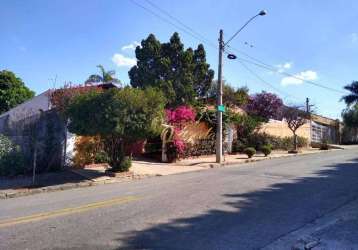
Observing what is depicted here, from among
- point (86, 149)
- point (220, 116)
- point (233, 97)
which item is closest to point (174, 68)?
point (233, 97)

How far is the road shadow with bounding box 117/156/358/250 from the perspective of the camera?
6543 mm

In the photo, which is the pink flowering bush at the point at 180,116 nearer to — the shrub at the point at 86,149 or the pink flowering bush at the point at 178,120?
the pink flowering bush at the point at 178,120

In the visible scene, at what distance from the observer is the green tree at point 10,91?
43000mm

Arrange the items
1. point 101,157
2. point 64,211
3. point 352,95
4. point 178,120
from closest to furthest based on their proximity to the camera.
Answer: point 64,211 → point 101,157 → point 178,120 → point 352,95

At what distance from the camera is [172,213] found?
8.59 metres

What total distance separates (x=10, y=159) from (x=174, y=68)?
2200cm

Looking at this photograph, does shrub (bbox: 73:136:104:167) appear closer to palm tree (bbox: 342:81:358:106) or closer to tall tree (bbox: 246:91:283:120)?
tall tree (bbox: 246:91:283:120)

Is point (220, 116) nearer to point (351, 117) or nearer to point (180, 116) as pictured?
point (180, 116)

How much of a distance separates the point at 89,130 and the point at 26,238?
26.9 ft

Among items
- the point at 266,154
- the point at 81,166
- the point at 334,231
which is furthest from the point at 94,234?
the point at 266,154

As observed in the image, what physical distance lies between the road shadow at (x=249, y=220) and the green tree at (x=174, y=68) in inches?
879

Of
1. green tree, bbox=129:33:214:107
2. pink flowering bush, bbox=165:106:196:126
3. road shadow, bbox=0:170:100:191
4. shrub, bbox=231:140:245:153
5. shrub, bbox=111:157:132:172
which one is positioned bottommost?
road shadow, bbox=0:170:100:191

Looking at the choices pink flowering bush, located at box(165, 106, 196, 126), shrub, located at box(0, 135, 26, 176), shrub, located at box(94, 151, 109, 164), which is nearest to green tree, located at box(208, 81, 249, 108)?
pink flowering bush, located at box(165, 106, 196, 126)

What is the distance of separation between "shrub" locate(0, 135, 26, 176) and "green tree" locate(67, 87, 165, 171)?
221 cm
